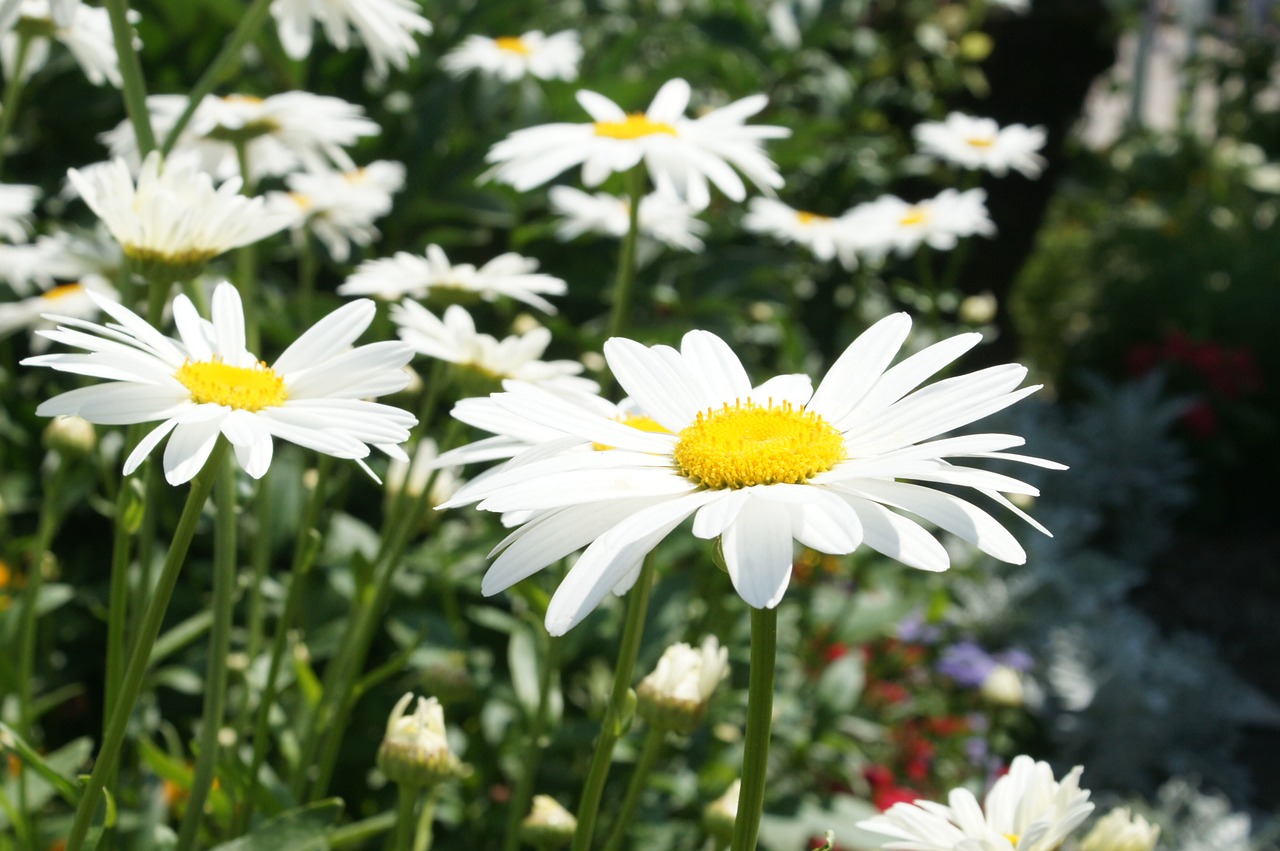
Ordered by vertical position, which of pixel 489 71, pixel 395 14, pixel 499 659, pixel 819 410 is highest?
pixel 489 71

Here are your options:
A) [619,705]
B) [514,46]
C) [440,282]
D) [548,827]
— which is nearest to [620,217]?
[514,46]

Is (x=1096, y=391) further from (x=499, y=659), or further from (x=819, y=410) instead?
(x=819, y=410)

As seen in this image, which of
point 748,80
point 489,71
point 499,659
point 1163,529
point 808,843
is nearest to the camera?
point 499,659

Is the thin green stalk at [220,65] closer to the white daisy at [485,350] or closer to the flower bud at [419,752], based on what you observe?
the white daisy at [485,350]

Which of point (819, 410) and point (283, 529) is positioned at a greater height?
point (819, 410)

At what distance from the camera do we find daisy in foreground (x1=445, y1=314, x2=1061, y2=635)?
0.54 metres

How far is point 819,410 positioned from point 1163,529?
10.2 ft

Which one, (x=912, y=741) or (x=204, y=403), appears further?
(x=912, y=741)

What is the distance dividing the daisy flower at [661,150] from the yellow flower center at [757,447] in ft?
1.75

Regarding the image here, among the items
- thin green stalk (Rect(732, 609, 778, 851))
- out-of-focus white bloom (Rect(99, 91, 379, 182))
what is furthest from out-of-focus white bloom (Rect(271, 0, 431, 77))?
thin green stalk (Rect(732, 609, 778, 851))

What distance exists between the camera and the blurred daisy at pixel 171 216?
0.80 metres

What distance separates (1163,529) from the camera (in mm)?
3494

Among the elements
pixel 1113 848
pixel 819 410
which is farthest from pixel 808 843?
pixel 819 410

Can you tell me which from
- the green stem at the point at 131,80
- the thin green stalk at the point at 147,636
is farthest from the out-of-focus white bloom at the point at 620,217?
the thin green stalk at the point at 147,636
